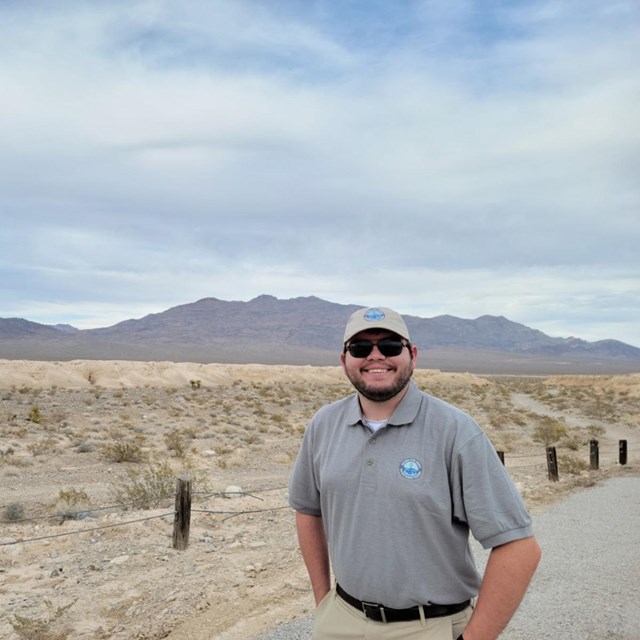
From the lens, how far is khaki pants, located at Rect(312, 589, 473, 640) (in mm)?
2311

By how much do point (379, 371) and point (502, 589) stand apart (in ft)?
2.96

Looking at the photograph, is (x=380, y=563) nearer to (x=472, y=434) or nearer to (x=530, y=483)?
(x=472, y=434)

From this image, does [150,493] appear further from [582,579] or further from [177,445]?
[177,445]

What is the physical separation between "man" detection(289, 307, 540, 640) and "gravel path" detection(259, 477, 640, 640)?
3121mm

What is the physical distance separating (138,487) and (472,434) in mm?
8966

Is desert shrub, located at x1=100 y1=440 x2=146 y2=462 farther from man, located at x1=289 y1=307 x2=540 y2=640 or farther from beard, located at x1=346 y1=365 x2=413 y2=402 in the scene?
beard, located at x1=346 y1=365 x2=413 y2=402

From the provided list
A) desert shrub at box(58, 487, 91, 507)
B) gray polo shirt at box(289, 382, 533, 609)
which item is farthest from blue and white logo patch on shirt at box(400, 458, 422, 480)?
desert shrub at box(58, 487, 91, 507)

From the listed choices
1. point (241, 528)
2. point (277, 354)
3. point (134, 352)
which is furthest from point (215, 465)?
point (277, 354)

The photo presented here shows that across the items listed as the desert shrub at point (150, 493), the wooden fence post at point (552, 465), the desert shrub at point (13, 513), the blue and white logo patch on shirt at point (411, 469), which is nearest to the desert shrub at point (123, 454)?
the desert shrub at point (150, 493)

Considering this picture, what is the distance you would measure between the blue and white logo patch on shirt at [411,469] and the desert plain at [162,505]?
371cm

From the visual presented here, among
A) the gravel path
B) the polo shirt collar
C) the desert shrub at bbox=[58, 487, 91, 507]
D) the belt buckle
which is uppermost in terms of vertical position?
the polo shirt collar

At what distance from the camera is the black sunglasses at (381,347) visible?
2607mm

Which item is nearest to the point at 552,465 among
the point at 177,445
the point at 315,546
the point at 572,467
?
the point at 572,467

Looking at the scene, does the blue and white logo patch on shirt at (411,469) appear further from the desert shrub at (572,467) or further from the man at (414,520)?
the desert shrub at (572,467)
